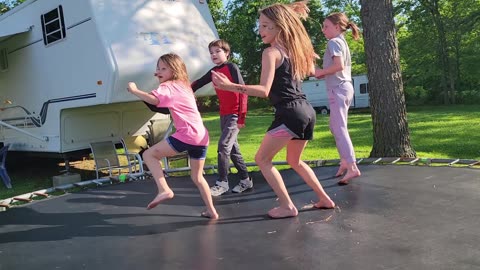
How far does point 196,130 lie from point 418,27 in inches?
1038

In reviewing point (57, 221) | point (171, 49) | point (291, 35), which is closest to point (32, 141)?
→ point (171, 49)

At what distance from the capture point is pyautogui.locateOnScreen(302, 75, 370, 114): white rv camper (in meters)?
25.9

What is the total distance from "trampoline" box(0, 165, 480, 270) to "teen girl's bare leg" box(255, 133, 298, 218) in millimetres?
86

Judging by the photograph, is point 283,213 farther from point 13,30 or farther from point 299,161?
point 13,30

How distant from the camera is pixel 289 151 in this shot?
368 centimetres

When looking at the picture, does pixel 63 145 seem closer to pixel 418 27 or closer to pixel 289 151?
pixel 289 151

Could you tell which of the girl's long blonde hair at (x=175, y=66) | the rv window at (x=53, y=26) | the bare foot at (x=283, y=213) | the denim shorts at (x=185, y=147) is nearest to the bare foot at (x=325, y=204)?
the bare foot at (x=283, y=213)

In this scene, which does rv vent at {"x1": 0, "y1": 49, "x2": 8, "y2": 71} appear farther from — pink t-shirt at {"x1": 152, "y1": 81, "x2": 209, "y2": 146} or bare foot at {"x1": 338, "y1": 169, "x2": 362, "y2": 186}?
bare foot at {"x1": 338, "y1": 169, "x2": 362, "y2": 186}

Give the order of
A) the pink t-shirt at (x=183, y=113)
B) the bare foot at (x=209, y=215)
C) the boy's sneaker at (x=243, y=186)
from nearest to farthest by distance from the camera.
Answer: the pink t-shirt at (x=183, y=113) → the bare foot at (x=209, y=215) → the boy's sneaker at (x=243, y=186)

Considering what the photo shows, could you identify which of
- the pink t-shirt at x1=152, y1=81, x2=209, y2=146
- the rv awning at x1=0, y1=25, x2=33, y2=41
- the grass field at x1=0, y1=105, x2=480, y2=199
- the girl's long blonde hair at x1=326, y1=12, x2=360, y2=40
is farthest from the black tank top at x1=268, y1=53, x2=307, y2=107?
the rv awning at x1=0, y1=25, x2=33, y2=41

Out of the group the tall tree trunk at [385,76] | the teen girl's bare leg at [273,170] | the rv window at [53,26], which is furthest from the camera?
the rv window at [53,26]

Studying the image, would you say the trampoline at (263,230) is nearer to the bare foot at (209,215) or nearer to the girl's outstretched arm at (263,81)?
the bare foot at (209,215)

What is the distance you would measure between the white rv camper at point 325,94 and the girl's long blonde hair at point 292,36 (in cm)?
2187

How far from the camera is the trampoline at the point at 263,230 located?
2.73m
